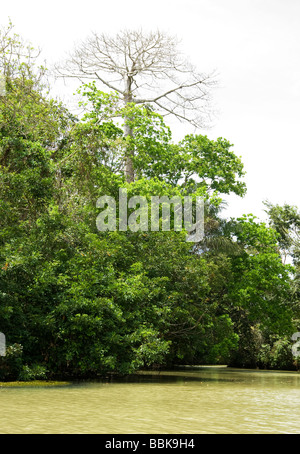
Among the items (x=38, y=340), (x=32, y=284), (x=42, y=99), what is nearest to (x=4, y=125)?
(x=42, y=99)

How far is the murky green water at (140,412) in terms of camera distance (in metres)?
8.16

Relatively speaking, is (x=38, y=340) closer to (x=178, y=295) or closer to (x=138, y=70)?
(x=178, y=295)

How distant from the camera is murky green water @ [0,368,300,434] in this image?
8.16 metres

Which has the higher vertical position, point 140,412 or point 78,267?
point 78,267

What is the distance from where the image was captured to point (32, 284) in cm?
1741

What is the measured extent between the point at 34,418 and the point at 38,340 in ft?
28.8

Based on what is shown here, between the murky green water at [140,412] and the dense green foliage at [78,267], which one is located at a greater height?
the dense green foliage at [78,267]

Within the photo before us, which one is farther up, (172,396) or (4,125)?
(4,125)

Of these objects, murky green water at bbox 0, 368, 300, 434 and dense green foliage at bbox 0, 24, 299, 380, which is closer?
murky green water at bbox 0, 368, 300, 434

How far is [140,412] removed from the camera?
33.5 feet

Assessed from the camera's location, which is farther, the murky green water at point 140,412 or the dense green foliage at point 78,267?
the dense green foliage at point 78,267

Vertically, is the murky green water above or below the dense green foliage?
below

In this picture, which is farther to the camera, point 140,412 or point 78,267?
point 78,267
